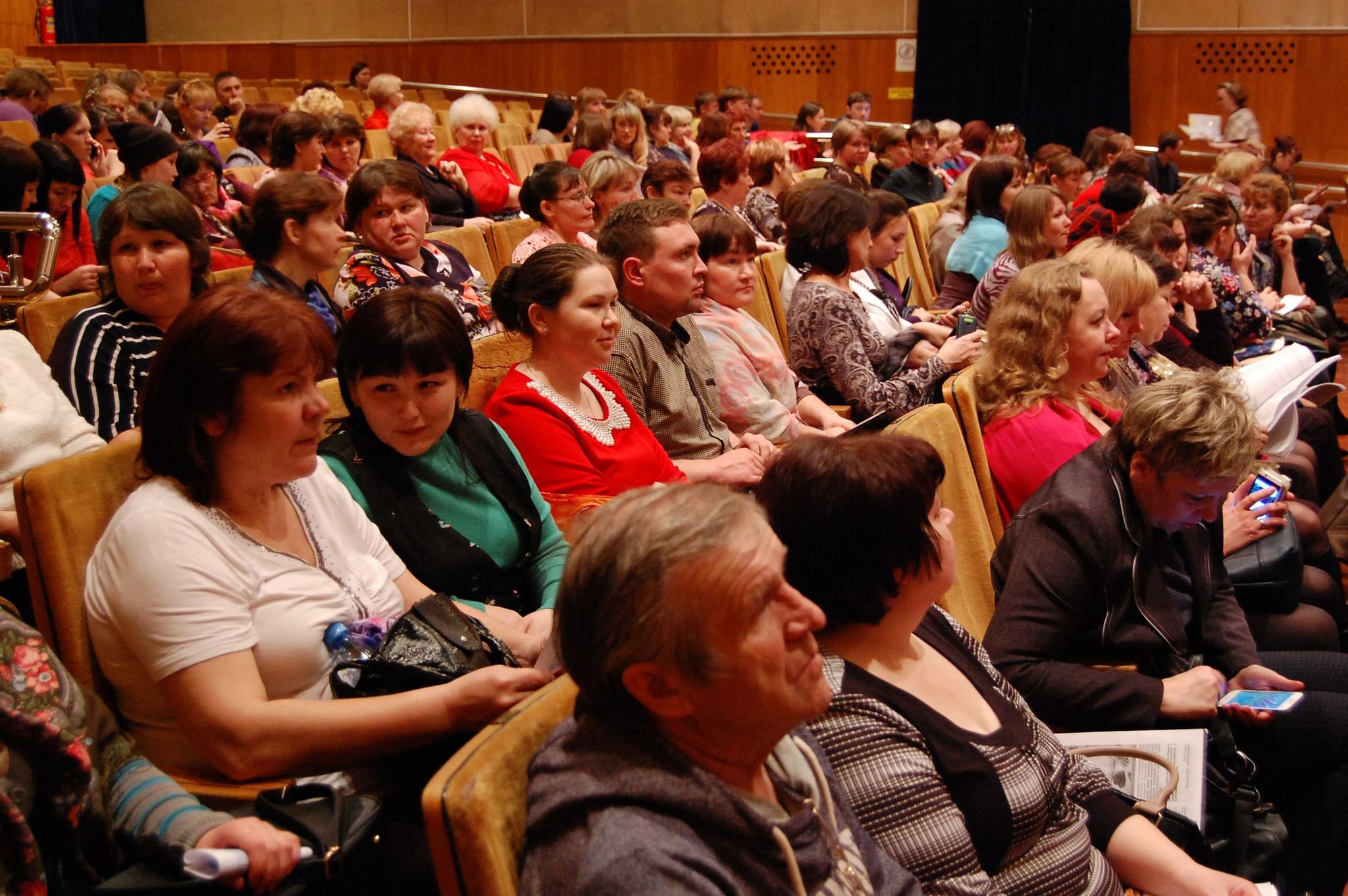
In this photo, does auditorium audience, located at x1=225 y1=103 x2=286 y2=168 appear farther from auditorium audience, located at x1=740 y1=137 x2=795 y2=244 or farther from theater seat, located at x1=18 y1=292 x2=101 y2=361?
theater seat, located at x1=18 y1=292 x2=101 y2=361

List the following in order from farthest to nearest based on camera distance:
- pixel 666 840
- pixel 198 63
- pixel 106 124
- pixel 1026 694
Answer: pixel 198 63
pixel 106 124
pixel 1026 694
pixel 666 840

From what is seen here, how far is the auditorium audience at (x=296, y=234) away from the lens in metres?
2.97

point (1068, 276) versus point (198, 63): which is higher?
point (198, 63)

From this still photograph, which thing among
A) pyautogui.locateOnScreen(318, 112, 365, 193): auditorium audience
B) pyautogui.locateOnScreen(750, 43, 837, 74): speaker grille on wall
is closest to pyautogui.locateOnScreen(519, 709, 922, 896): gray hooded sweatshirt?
pyautogui.locateOnScreen(318, 112, 365, 193): auditorium audience

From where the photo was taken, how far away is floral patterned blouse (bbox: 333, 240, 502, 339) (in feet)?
10.5

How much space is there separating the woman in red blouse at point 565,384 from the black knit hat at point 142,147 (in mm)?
2456

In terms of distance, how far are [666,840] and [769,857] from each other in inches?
4.9

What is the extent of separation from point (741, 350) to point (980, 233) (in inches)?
75.5

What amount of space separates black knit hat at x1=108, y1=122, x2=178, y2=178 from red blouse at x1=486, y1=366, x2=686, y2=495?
260 cm

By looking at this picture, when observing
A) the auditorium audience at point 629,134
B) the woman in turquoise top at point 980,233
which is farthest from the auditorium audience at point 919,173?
the woman in turquoise top at point 980,233

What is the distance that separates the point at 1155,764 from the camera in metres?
1.76

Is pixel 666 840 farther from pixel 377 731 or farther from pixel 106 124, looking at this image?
pixel 106 124

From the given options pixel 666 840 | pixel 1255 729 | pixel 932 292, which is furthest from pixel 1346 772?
pixel 932 292

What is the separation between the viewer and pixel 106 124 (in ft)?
21.1
